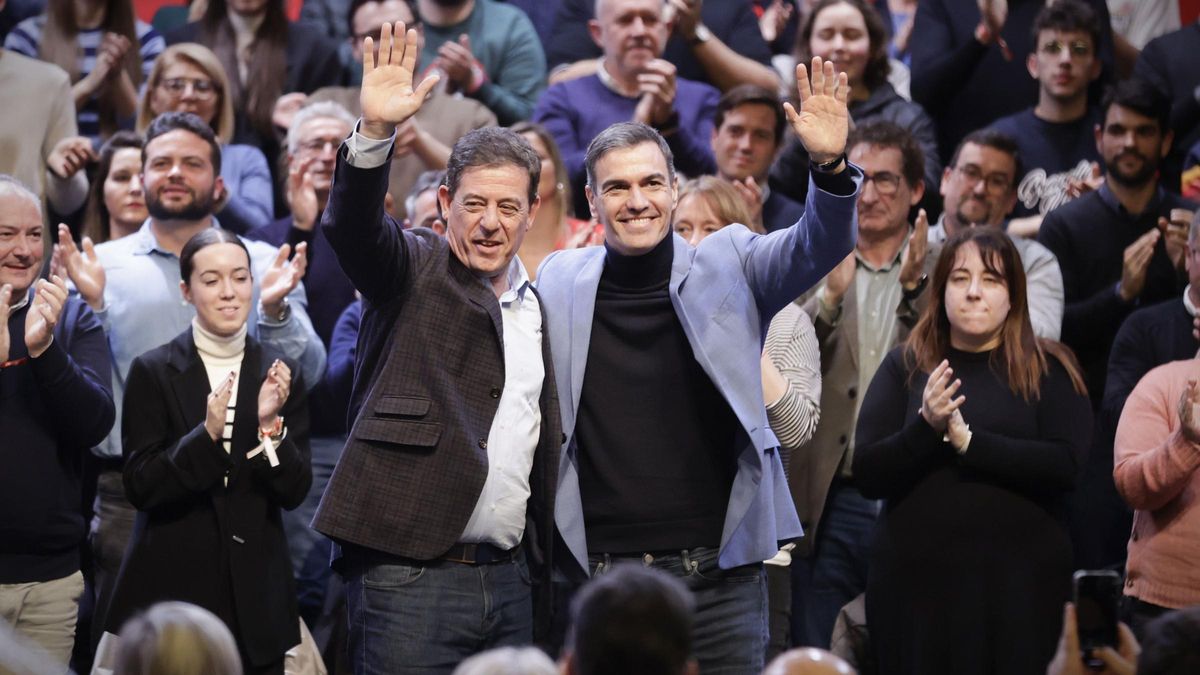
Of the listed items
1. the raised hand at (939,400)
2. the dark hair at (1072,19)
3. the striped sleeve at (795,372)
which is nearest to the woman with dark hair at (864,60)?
the dark hair at (1072,19)

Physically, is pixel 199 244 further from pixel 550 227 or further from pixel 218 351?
pixel 550 227

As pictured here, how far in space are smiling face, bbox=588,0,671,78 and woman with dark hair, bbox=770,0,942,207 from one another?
600mm

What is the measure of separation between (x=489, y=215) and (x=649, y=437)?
58 centimetres

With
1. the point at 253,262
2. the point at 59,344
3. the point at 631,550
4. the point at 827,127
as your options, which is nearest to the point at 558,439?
the point at 631,550

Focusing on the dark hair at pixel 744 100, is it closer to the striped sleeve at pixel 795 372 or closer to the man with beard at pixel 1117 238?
the man with beard at pixel 1117 238

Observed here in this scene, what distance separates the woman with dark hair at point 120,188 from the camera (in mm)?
5441

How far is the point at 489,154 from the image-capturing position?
333 cm

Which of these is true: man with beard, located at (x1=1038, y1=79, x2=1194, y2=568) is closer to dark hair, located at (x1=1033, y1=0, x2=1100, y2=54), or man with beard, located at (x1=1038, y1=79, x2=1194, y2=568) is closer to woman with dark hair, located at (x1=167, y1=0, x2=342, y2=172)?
dark hair, located at (x1=1033, y1=0, x2=1100, y2=54)

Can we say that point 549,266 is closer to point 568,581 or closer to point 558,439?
point 558,439

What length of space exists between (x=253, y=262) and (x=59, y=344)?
96 centimetres

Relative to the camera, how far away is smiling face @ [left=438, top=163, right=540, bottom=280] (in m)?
3.32

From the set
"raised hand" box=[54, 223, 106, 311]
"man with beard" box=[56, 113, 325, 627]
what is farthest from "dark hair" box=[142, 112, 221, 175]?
"raised hand" box=[54, 223, 106, 311]

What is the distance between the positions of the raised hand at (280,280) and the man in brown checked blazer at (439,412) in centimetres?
142

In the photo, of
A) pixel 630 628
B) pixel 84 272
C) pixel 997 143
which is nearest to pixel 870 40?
pixel 997 143
